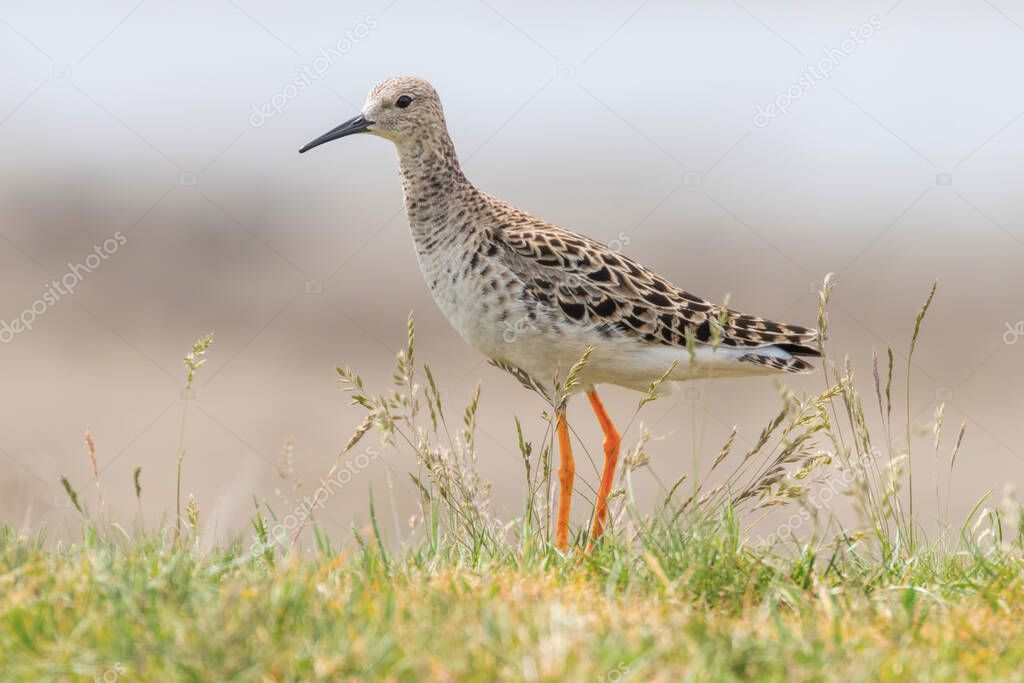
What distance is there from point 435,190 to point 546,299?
41.6 inches

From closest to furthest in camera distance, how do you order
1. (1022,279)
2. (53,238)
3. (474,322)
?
(474,322) < (53,238) < (1022,279)

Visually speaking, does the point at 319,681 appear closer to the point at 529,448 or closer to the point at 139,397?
the point at 529,448

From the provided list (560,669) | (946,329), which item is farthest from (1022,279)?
(560,669)

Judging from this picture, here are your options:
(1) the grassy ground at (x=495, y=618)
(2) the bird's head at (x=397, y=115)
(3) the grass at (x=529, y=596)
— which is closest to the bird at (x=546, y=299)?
(2) the bird's head at (x=397, y=115)

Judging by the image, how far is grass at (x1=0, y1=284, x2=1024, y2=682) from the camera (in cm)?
342

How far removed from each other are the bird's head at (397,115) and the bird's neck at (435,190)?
0.23ft

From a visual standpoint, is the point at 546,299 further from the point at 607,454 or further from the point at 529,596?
the point at 529,596

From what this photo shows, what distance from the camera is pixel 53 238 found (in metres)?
23.4

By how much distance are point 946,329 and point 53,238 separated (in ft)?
52.5

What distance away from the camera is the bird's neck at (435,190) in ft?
23.7

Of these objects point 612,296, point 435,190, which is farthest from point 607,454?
point 435,190

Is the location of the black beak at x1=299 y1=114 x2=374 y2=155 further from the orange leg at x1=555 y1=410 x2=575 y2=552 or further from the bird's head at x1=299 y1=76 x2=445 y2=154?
the orange leg at x1=555 y1=410 x2=575 y2=552

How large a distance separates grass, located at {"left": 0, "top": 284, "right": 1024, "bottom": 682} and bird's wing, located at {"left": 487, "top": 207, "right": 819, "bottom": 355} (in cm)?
125

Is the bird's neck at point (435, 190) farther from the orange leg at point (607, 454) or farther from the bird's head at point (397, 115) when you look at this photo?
the orange leg at point (607, 454)
